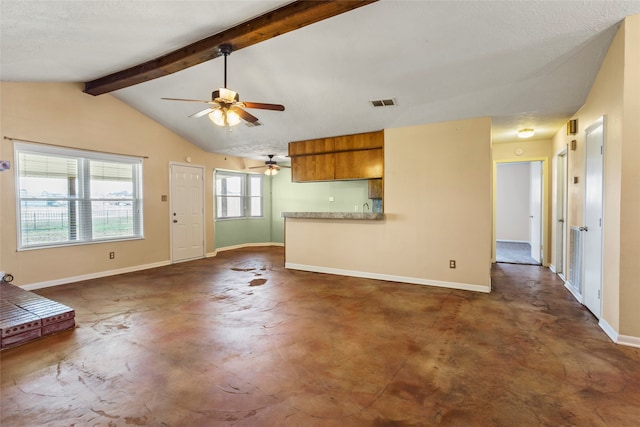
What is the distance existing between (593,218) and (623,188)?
81 centimetres

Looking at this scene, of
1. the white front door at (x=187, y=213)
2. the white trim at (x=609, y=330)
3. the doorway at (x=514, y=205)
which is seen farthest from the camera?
the doorway at (x=514, y=205)

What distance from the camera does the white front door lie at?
646 centimetres

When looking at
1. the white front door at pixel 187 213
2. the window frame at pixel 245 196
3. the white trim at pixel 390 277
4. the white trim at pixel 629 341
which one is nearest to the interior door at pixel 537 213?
the white trim at pixel 390 277

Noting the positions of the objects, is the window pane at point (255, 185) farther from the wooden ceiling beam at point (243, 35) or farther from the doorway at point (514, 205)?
the doorway at point (514, 205)

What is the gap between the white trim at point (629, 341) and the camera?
2686mm

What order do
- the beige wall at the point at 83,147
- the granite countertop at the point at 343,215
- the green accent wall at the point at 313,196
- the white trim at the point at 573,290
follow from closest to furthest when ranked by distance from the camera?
the white trim at the point at 573,290, the beige wall at the point at 83,147, the granite countertop at the point at 343,215, the green accent wall at the point at 313,196

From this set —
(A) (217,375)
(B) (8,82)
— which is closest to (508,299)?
(A) (217,375)

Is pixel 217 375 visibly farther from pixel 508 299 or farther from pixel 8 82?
pixel 8 82

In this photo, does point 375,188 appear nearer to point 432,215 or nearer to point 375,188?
point 375,188

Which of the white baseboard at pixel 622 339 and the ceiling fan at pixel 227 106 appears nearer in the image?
the white baseboard at pixel 622 339

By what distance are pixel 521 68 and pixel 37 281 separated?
702 cm

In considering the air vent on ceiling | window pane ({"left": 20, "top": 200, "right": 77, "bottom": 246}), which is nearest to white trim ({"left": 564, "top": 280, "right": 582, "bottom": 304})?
the air vent on ceiling

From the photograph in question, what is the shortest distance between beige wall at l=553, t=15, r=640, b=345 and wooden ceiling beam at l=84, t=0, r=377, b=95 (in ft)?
7.81

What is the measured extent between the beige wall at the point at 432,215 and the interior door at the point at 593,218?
1039mm
